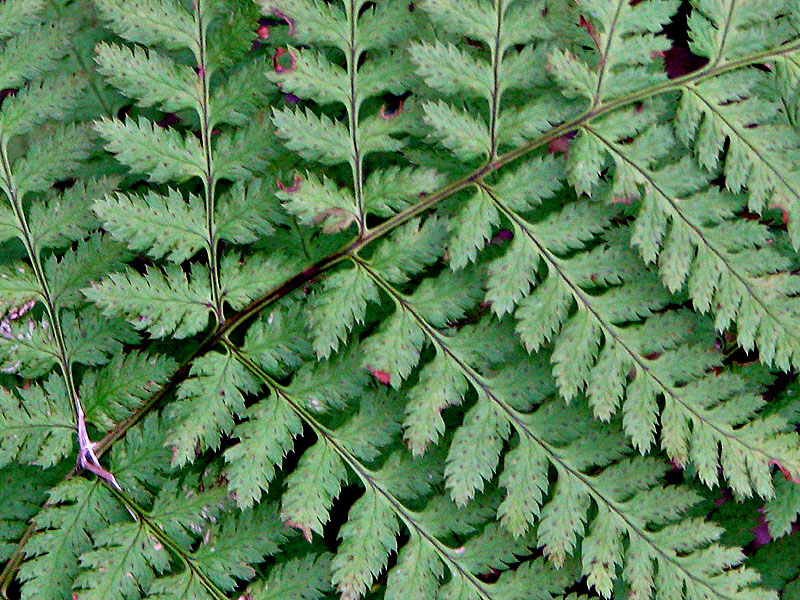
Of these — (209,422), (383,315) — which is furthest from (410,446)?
(209,422)

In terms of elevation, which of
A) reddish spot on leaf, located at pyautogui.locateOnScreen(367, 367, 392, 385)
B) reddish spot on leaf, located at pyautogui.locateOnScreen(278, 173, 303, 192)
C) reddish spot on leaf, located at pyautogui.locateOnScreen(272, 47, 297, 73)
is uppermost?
reddish spot on leaf, located at pyautogui.locateOnScreen(272, 47, 297, 73)

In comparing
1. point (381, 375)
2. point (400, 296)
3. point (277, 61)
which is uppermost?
point (277, 61)

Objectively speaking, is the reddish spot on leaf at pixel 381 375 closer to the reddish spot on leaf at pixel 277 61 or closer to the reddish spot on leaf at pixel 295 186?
the reddish spot on leaf at pixel 295 186

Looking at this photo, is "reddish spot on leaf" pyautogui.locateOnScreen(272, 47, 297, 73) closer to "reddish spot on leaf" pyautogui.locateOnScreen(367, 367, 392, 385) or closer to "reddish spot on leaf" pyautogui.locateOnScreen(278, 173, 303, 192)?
"reddish spot on leaf" pyautogui.locateOnScreen(278, 173, 303, 192)

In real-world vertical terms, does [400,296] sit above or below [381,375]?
above

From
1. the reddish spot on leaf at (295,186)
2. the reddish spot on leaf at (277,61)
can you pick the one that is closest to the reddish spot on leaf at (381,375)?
the reddish spot on leaf at (295,186)

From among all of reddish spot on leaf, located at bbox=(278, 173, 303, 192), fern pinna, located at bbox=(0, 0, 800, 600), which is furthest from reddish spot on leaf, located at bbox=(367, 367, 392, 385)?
reddish spot on leaf, located at bbox=(278, 173, 303, 192)

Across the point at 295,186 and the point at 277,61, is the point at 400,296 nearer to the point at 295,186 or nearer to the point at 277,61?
the point at 295,186

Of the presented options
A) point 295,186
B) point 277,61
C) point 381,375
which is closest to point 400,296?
point 381,375

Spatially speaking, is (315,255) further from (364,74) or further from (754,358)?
(754,358)
